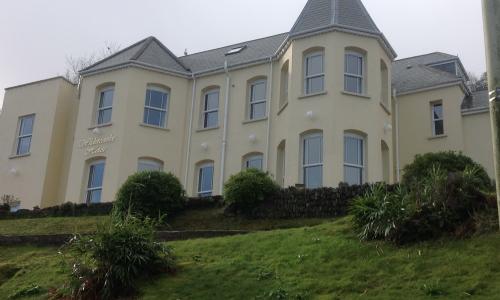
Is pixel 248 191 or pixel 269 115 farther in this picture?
pixel 269 115

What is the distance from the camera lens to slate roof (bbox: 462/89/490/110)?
102ft

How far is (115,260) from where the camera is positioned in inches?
583

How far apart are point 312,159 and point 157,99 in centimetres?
911

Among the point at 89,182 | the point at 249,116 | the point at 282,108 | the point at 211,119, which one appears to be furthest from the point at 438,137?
the point at 89,182

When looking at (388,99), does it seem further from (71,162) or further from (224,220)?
(71,162)

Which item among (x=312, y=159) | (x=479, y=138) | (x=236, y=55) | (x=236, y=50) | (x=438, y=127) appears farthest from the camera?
(x=236, y=50)

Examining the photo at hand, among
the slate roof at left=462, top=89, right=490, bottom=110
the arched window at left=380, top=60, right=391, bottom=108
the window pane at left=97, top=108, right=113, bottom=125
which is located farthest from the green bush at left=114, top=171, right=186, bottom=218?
the slate roof at left=462, top=89, right=490, bottom=110

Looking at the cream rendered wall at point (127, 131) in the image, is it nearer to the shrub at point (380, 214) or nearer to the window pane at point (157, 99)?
the window pane at point (157, 99)

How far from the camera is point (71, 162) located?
3278 cm

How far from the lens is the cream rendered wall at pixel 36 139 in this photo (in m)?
33.8

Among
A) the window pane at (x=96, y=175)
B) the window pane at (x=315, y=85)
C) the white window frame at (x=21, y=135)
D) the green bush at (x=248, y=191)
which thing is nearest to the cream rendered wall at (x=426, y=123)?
the window pane at (x=315, y=85)

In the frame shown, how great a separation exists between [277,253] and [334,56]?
46.4ft

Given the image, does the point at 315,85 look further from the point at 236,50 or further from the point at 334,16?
the point at 236,50

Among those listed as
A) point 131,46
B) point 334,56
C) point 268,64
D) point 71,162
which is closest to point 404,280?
point 334,56
